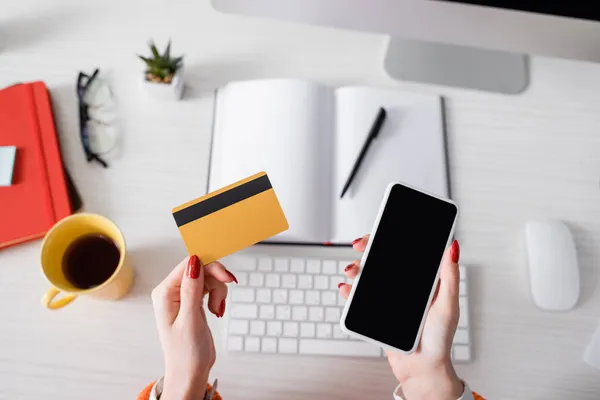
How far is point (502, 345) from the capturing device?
0.63 meters

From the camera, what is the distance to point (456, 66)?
76 cm

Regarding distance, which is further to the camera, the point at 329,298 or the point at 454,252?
the point at 329,298

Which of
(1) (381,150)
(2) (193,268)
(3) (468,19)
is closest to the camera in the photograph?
(2) (193,268)

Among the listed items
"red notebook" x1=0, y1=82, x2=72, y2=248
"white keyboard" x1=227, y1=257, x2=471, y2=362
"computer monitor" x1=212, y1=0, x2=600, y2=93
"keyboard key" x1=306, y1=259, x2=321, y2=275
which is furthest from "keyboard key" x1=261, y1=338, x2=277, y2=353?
"computer monitor" x1=212, y1=0, x2=600, y2=93

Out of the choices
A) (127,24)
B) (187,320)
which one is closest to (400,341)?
(187,320)

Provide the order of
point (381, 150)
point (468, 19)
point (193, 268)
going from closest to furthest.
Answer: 1. point (193, 268)
2. point (468, 19)
3. point (381, 150)

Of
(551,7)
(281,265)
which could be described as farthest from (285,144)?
(551,7)

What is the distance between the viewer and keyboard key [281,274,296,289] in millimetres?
625

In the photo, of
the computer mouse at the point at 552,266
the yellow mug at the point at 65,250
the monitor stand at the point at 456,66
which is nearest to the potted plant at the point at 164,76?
the yellow mug at the point at 65,250

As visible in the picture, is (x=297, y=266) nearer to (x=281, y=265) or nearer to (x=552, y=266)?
(x=281, y=265)

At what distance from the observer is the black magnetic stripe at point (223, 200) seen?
19.4 inches

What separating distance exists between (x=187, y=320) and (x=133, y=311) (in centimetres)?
15

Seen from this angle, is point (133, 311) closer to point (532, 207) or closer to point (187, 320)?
point (187, 320)

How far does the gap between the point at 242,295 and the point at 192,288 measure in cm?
13
